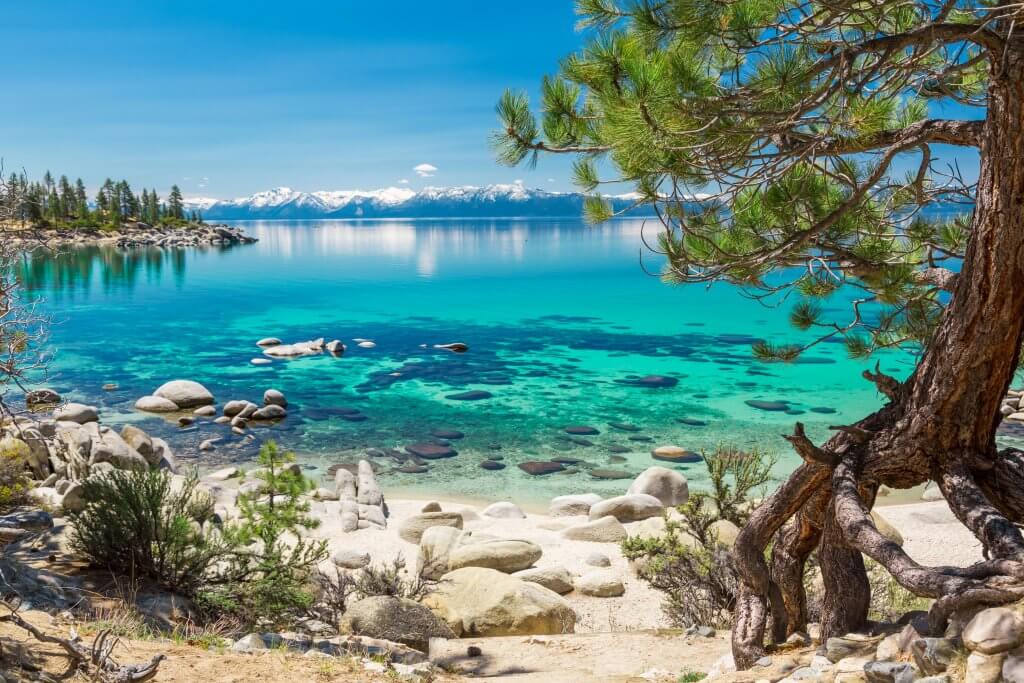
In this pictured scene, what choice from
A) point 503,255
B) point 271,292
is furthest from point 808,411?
point 503,255

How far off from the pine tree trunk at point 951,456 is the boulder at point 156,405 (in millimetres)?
18278

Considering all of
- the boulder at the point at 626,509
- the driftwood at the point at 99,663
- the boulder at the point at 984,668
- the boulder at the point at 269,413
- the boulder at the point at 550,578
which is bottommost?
the boulder at the point at 626,509

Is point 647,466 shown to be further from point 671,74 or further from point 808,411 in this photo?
point 671,74

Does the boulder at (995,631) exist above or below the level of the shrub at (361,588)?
above

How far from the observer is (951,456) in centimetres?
448

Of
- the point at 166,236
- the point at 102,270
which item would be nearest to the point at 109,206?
the point at 166,236

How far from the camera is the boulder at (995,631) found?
317cm

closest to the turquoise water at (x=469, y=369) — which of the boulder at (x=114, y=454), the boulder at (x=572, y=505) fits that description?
the boulder at (x=572, y=505)

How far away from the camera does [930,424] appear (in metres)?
4.50

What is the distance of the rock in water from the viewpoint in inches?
794

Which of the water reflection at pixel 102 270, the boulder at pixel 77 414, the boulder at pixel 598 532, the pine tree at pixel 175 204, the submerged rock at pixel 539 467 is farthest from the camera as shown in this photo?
the pine tree at pixel 175 204

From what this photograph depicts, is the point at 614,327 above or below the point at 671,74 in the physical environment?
below

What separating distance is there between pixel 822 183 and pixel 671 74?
203 cm

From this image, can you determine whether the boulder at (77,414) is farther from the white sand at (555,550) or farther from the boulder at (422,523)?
the boulder at (422,523)
